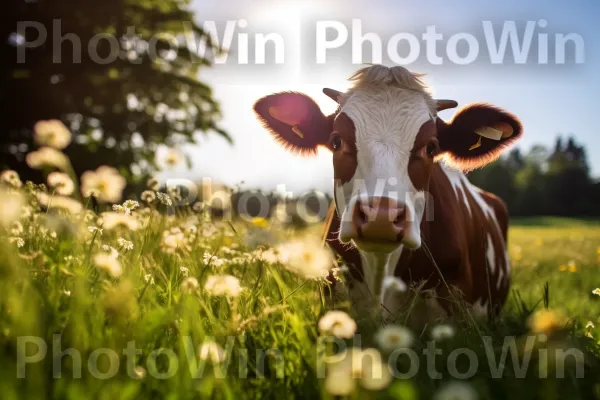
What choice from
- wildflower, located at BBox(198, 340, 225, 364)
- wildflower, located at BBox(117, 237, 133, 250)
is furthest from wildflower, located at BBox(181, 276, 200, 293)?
wildflower, located at BBox(117, 237, 133, 250)

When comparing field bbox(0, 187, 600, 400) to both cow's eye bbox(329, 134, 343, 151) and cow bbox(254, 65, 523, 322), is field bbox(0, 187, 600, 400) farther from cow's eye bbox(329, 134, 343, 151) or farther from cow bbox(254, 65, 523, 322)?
cow's eye bbox(329, 134, 343, 151)

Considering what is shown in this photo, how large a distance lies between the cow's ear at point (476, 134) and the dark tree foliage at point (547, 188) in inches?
2297

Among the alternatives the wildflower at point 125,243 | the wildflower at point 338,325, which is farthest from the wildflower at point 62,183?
the wildflower at point 338,325

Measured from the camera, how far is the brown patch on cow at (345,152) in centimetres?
313

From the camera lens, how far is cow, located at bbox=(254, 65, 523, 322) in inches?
104

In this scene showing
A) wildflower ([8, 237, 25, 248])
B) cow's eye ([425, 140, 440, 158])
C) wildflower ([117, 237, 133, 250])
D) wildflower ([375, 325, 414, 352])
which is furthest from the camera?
cow's eye ([425, 140, 440, 158])

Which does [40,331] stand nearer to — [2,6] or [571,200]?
[2,6]

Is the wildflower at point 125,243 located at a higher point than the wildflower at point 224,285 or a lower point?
higher

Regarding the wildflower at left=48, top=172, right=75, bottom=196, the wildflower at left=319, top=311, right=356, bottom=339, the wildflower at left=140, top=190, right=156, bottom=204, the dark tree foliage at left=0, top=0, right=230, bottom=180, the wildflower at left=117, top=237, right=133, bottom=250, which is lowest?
the wildflower at left=319, top=311, right=356, bottom=339

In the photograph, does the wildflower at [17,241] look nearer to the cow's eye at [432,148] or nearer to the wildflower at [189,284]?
the wildflower at [189,284]

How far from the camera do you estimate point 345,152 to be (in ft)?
10.4

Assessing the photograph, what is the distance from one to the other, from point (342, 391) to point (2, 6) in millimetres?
10646

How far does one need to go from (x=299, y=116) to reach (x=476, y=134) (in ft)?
4.11

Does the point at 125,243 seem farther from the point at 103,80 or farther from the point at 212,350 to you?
the point at 103,80
